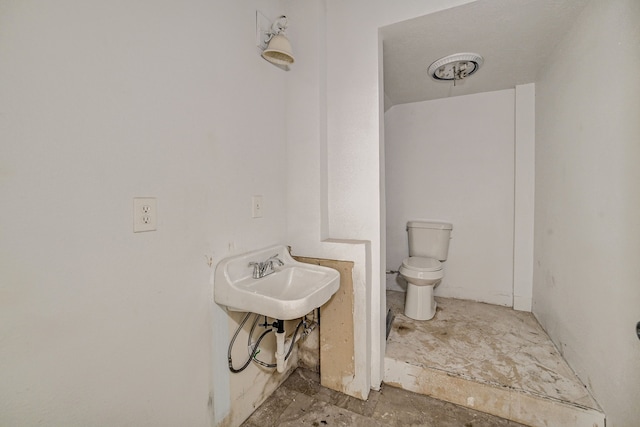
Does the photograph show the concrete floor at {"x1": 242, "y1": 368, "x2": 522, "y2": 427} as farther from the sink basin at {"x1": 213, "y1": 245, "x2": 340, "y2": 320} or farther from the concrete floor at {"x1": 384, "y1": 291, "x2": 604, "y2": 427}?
the sink basin at {"x1": 213, "y1": 245, "x2": 340, "y2": 320}

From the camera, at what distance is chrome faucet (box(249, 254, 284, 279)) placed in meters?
1.37

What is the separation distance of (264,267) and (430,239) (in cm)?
180

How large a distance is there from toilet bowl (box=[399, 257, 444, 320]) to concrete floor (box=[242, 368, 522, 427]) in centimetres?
71

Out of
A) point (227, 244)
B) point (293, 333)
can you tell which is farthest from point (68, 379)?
point (293, 333)

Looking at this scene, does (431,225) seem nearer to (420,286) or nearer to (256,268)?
(420,286)

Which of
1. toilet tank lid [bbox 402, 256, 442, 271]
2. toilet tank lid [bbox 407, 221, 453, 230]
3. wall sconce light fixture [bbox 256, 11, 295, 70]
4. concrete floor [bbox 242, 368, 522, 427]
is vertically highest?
wall sconce light fixture [bbox 256, 11, 295, 70]

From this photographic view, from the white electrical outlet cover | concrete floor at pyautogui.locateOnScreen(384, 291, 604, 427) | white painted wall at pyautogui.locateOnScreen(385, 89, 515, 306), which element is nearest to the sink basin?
the white electrical outlet cover

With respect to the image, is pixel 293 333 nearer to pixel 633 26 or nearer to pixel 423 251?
pixel 423 251

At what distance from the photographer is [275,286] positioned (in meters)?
1.42

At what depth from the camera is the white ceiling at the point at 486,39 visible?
1.42m

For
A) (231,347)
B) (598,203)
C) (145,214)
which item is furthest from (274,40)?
(598,203)

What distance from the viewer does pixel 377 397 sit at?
1.56 m

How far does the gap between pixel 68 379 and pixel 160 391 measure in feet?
1.11

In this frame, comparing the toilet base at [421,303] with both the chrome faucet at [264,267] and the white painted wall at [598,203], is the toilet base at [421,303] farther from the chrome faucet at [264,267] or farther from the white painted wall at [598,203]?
the chrome faucet at [264,267]
